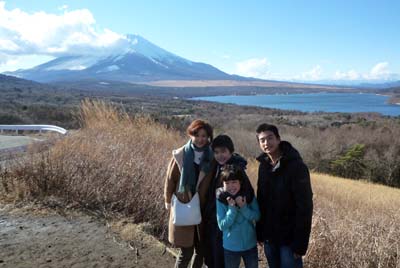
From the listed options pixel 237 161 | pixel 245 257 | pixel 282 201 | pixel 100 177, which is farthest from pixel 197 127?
pixel 100 177

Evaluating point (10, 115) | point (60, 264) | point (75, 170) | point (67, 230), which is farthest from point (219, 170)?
point (10, 115)

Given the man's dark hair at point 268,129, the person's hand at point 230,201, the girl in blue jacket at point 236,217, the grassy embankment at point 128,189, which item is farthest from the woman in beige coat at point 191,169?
the grassy embankment at point 128,189

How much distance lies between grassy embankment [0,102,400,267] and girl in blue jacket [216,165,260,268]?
1615 mm

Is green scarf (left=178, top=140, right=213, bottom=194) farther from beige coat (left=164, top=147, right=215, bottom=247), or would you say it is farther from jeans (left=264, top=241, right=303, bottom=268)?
jeans (left=264, top=241, right=303, bottom=268)

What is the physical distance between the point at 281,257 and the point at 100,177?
153 inches

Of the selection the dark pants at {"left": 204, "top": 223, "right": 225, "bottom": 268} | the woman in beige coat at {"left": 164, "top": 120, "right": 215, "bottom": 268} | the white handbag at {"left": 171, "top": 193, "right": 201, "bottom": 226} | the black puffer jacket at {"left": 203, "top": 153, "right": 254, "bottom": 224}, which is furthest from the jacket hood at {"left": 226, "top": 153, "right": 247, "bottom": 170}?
the dark pants at {"left": 204, "top": 223, "right": 225, "bottom": 268}

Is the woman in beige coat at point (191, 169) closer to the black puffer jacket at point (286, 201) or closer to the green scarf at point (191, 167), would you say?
the green scarf at point (191, 167)

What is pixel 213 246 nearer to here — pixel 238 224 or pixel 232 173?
pixel 238 224

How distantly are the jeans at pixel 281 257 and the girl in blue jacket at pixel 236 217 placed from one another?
123mm

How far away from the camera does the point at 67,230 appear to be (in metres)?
5.59

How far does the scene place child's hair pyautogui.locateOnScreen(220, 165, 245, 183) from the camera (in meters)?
3.33

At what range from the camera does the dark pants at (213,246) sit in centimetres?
366

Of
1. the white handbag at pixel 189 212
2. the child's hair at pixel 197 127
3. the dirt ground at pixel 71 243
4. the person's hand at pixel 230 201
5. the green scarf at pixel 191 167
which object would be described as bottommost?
the dirt ground at pixel 71 243

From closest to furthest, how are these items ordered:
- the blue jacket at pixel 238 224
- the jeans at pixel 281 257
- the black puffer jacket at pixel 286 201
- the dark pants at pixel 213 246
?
the black puffer jacket at pixel 286 201 < the jeans at pixel 281 257 < the blue jacket at pixel 238 224 < the dark pants at pixel 213 246
